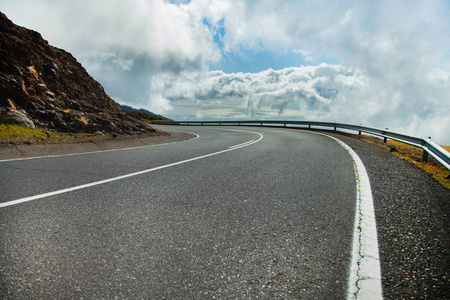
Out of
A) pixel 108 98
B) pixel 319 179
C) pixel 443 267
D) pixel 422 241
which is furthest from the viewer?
pixel 108 98

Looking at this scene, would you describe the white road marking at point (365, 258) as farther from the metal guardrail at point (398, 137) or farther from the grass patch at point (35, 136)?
the grass patch at point (35, 136)

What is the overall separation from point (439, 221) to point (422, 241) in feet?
2.58

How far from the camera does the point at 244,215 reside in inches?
134

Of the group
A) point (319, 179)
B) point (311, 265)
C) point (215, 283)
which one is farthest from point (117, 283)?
point (319, 179)

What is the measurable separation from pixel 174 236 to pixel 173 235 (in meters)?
0.03

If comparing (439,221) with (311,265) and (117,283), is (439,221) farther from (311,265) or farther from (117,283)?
(117,283)

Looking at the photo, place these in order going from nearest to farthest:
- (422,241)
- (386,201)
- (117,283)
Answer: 1. (117,283)
2. (422,241)
3. (386,201)

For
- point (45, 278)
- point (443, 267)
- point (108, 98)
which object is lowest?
point (45, 278)

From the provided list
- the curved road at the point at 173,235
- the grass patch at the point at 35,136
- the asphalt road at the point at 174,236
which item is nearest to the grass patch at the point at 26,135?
the grass patch at the point at 35,136

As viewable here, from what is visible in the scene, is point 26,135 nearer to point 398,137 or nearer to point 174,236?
point 174,236

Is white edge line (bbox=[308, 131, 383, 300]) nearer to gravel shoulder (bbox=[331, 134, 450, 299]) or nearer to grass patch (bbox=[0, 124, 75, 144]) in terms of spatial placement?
gravel shoulder (bbox=[331, 134, 450, 299])

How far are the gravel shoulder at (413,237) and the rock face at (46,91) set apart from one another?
10745 mm

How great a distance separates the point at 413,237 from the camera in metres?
2.86

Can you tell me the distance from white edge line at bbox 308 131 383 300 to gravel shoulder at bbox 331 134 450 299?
0.06m
